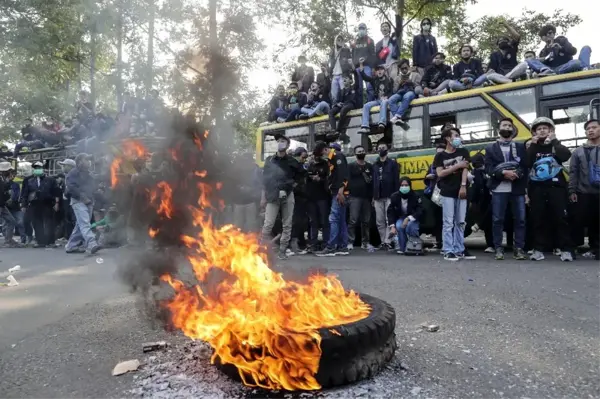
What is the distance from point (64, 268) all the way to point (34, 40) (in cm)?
1020

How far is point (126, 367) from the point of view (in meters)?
2.80

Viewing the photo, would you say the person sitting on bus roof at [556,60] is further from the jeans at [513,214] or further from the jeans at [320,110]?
the jeans at [320,110]

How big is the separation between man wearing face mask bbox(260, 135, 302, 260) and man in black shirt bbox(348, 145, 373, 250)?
1.48 m

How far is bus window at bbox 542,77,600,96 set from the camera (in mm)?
7023

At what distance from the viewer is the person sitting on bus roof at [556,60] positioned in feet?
24.6

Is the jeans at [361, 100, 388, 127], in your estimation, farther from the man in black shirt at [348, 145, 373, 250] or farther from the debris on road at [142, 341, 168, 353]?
the debris on road at [142, 341, 168, 353]

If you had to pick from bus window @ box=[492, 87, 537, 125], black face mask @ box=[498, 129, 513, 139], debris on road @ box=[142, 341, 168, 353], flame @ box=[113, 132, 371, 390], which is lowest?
debris on road @ box=[142, 341, 168, 353]

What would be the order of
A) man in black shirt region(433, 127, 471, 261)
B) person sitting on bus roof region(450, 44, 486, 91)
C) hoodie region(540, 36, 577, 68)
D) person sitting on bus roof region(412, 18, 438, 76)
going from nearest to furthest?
man in black shirt region(433, 127, 471, 261) < hoodie region(540, 36, 577, 68) < person sitting on bus roof region(450, 44, 486, 91) < person sitting on bus roof region(412, 18, 438, 76)

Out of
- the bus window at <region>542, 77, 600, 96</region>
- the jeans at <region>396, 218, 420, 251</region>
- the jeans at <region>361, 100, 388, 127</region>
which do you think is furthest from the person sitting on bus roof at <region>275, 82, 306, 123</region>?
the bus window at <region>542, 77, 600, 96</region>

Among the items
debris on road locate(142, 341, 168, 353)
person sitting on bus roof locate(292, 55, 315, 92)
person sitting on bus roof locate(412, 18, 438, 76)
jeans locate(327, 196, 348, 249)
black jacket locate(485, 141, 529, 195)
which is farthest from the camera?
person sitting on bus roof locate(292, 55, 315, 92)

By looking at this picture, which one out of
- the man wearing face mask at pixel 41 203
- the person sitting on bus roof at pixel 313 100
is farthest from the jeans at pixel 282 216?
the man wearing face mask at pixel 41 203

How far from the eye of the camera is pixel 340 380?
7.88 ft

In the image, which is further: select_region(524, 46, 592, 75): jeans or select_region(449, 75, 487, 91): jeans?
select_region(449, 75, 487, 91): jeans

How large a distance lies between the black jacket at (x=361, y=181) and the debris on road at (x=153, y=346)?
5.85 metres
